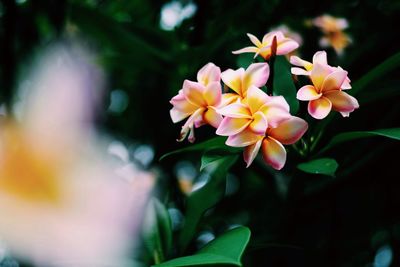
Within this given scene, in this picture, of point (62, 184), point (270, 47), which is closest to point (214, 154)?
point (270, 47)

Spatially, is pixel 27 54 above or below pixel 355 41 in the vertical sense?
above

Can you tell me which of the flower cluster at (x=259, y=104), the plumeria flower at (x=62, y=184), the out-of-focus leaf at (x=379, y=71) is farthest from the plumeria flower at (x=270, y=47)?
the plumeria flower at (x=62, y=184)

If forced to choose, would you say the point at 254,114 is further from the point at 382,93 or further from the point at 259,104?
the point at 382,93

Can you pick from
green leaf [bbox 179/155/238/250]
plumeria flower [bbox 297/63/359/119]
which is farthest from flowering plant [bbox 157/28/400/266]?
green leaf [bbox 179/155/238/250]

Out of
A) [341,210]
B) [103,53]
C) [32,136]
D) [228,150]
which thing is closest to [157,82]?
[103,53]

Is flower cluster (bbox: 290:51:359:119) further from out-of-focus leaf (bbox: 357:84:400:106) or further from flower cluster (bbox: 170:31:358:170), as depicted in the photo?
out-of-focus leaf (bbox: 357:84:400:106)

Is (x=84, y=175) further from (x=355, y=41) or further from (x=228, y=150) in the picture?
(x=355, y=41)
